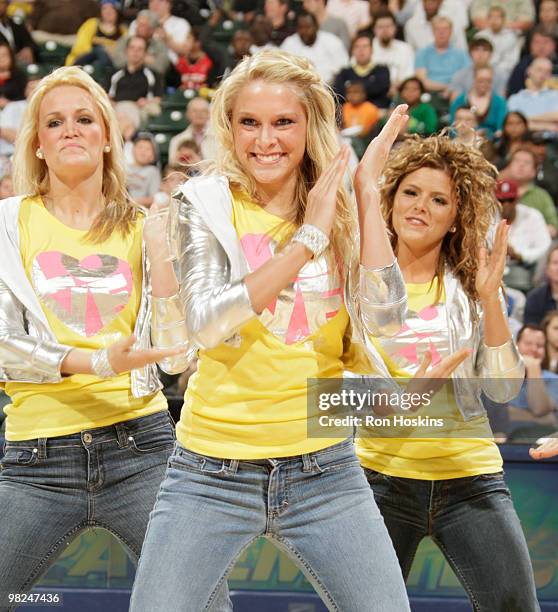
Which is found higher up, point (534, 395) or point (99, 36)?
Answer: point (99, 36)

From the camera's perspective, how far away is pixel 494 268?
8.55 feet

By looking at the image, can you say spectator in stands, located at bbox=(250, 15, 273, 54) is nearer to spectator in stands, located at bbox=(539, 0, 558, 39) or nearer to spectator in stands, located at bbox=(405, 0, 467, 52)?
spectator in stands, located at bbox=(405, 0, 467, 52)

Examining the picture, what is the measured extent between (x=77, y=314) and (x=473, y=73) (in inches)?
237

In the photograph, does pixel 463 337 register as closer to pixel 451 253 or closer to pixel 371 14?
pixel 451 253

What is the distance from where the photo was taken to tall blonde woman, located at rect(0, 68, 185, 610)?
2.47m

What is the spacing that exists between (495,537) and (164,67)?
702 cm

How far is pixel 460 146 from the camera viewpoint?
9.73ft

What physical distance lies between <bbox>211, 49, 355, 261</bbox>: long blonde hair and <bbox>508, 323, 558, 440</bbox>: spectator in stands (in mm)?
1871

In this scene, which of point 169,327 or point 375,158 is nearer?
point 375,158

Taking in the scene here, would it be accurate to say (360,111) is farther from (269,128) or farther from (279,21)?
(269,128)

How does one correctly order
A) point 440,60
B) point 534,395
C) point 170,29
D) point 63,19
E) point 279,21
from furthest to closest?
1. point 63,19
2. point 170,29
3. point 279,21
4. point 440,60
5. point 534,395

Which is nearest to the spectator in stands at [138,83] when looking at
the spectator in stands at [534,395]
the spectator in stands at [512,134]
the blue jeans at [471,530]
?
the spectator in stands at [512,134]

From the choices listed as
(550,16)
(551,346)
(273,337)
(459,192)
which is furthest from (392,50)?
(273,337)

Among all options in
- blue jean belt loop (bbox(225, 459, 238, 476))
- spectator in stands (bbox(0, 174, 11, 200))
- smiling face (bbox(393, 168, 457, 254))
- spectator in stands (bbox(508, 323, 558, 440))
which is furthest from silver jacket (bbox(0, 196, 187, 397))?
spectator in stands (bbox(0, 174, 11, 200))
